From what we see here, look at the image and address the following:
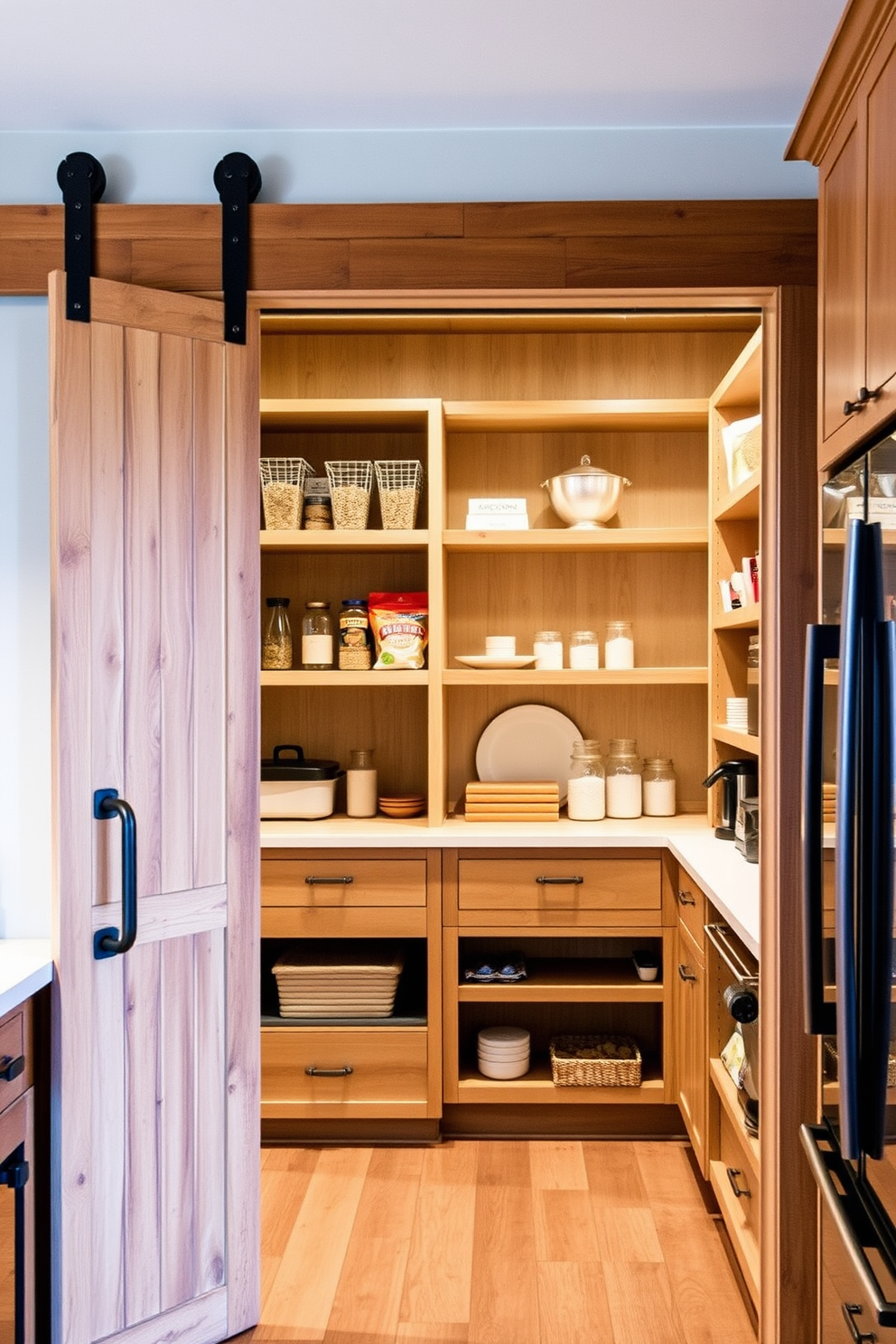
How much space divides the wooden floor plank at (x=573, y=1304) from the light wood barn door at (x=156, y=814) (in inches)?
25.1

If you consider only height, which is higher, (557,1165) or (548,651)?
(548,651)

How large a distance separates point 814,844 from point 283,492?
2321 mm

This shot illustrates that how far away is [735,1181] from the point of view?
2.48m

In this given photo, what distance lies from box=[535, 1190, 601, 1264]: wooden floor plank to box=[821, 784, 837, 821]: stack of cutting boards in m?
1.57

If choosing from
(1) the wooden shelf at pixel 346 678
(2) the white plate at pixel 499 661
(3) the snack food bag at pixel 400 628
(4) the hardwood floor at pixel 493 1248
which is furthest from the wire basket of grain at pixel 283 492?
(4) the hardwood floor at pixel 493 1248

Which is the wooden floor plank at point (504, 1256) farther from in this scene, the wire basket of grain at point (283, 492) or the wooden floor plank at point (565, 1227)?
the wire basket of grain at point (283, 492)

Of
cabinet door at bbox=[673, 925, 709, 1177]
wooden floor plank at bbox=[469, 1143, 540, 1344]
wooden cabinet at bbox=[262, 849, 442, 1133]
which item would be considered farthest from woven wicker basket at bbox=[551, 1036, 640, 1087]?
wooden cabinet at bbox=[262, 849, 442, 1133]

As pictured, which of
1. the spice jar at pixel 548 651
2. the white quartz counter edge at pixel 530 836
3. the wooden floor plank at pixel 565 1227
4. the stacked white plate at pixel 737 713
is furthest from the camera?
the spice jar at pixel 548 651

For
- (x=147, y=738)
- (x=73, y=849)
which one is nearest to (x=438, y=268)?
(x=147, y=738)

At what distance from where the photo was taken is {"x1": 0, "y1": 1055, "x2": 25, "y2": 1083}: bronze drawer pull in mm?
1790

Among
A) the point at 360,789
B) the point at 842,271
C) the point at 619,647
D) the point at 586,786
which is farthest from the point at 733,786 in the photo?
the point at 842,271

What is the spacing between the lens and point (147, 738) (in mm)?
2041

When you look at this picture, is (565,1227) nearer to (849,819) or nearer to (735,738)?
(735,738)

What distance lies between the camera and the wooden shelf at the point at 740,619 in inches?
107
